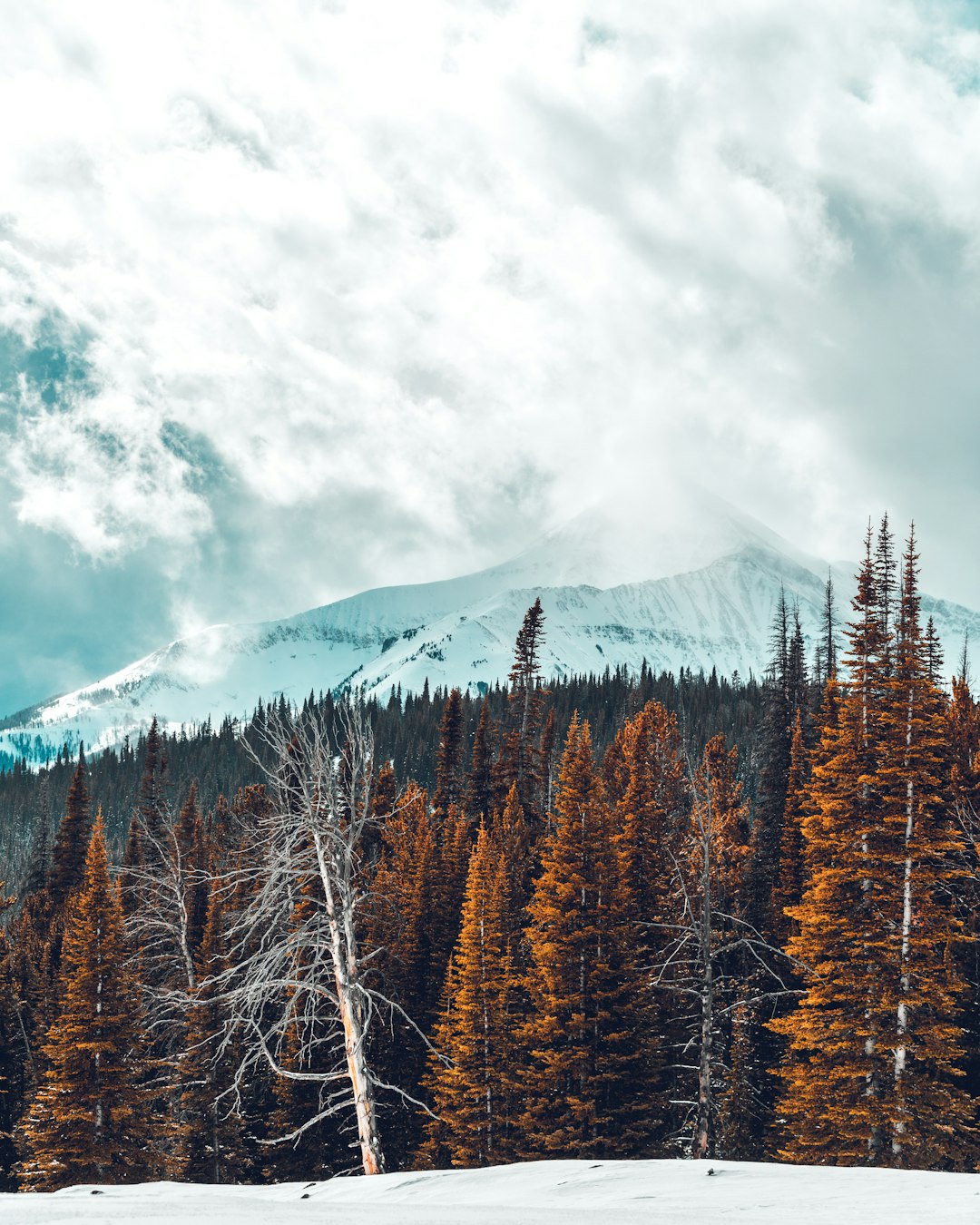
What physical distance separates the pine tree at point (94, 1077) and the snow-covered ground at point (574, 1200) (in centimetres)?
2049

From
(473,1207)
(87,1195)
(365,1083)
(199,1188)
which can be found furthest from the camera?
(365,1083)

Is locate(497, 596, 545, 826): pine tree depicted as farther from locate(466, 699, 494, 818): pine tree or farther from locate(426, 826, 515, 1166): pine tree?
locate(426, 826, 515, 1166): pine tree

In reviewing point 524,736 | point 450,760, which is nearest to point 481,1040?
point 524,736

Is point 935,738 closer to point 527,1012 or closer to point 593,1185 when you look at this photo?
point 527,1012

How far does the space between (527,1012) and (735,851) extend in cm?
2070

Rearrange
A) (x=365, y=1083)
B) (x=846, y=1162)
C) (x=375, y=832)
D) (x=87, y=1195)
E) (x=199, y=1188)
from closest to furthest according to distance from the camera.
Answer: (x=87, y=1195)
(x=199, y=1188)
(x=365, y=1083)
(x=846, y=1162)
(x=375, y=832)

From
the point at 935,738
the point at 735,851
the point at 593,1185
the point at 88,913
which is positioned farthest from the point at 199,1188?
the point at 735,851

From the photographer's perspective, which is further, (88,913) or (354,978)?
(88,913)

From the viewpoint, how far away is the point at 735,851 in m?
45.5

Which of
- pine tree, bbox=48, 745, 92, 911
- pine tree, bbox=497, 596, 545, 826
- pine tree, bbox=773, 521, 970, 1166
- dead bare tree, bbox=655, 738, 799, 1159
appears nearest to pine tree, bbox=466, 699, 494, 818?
pine tree, bbox=497, 596, 545, 826

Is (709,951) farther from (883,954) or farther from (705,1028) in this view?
(883,954)

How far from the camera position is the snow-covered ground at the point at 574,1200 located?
612 cm

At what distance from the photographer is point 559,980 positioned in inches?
1012

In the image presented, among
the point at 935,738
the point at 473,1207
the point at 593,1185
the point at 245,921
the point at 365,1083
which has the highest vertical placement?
the point at 935,738
